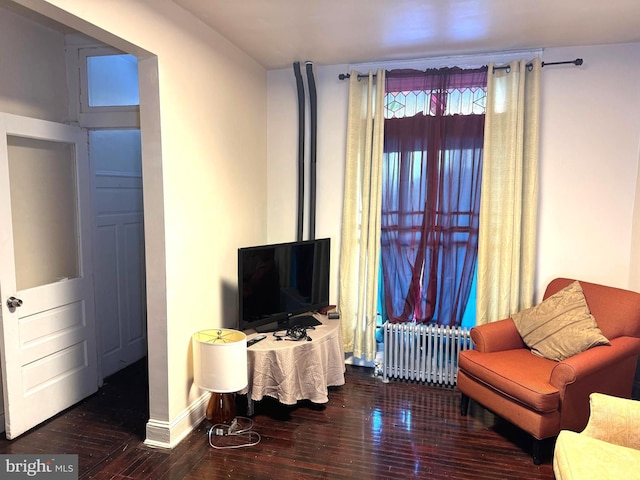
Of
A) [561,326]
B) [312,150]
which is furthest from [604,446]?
[312,150]

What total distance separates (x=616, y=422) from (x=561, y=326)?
1017 millimetres

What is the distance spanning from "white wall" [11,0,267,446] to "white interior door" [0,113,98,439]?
83cm

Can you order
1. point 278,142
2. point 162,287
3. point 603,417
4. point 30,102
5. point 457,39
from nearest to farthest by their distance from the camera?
1. point 603,417
2. point 162,287
3. point 30,102
4. point 457,39
5. point 278,142

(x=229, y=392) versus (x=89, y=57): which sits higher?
(x=89, y=57)

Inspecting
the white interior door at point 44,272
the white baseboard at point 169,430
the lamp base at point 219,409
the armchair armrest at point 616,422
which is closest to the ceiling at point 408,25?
the white interior door at point 44,272

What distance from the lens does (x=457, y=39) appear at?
309 centimetres

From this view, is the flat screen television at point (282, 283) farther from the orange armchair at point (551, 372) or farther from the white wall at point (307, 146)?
the orange armchair at point (551, 372)

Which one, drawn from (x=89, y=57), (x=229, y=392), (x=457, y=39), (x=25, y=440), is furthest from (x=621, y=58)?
(x=25, y=440)

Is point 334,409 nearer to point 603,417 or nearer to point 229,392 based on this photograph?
point 229,392

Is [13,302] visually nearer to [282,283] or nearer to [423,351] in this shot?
[282,283]

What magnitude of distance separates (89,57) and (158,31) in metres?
1.05

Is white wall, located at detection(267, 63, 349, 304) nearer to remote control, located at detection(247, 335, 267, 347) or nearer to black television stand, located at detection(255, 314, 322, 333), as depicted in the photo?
black television stand, located at detection(255, 314, 322, 333)

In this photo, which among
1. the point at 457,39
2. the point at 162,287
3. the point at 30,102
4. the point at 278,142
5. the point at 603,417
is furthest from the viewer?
the point at 278,142

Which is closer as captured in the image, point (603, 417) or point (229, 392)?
point (603, 417)
